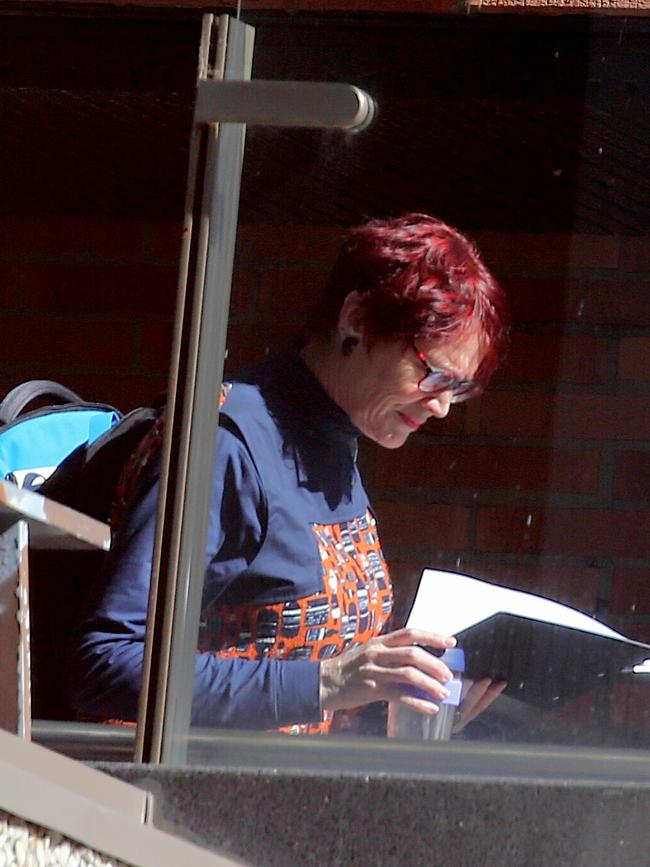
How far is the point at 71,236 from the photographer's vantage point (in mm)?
2689

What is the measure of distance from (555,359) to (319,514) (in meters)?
0.29

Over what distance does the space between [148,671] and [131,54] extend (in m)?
1.09

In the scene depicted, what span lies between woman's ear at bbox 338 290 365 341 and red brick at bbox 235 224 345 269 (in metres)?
0.05

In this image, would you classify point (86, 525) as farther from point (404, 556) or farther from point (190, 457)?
point (404, 556)

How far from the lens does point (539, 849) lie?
121 centimetres

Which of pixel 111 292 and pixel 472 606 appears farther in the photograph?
pixel 111 292

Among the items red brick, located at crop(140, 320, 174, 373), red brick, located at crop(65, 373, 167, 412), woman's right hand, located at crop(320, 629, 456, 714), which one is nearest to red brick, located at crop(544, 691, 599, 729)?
woman's right hand, located at crop(320, 629, 456, 714)

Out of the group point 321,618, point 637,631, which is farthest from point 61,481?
point 637,631

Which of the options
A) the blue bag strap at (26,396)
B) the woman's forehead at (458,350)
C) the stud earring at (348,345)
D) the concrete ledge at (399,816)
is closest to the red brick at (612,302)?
the woman's forehead at (458,350)

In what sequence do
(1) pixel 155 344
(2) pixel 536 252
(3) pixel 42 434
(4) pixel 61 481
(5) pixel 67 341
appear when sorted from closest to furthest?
(2) pixel 536 252 < (4) pixel 61 481 < (3) pixel 42 434 < (1) pixel 155 344 < (5) pixel 67 341

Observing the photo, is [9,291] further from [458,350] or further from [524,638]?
[524,638]

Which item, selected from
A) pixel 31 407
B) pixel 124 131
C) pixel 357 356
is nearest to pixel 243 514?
pixel 357 356

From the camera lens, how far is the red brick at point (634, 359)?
137 centimetres

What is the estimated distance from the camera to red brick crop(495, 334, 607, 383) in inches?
53.2
